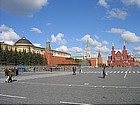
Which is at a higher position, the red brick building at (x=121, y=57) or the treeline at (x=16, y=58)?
the treeline at (x=16, y=58)

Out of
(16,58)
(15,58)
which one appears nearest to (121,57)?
(16,58)

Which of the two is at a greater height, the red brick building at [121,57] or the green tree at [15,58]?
the green tree at [15,58]

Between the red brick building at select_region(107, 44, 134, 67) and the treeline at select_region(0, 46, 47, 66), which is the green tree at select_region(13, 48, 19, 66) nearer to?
the treeline at select_region(0, 46, 47, 66)

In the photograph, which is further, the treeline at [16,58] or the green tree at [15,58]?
the green tree at [15,58]

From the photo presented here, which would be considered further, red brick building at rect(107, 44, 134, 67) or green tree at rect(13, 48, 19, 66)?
green tree at rect(13, 48, 19, 66)

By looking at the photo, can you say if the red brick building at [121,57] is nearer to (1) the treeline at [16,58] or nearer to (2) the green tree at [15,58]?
(1) the treeline at [16,58]

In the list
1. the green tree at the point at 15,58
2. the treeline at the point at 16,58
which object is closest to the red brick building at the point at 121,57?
the treeline at the point at 16,58

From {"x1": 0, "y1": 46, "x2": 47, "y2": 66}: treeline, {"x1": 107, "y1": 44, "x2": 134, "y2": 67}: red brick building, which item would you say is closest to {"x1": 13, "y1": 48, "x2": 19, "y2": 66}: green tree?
{"x1": 0, "y1": 46, "x2": 47, "y2": 66}: treeline

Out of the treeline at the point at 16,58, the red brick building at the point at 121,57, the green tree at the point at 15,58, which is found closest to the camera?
the red brick building at the point at 121,57

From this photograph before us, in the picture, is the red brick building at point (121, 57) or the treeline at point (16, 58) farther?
the treeline at point (16, 58)

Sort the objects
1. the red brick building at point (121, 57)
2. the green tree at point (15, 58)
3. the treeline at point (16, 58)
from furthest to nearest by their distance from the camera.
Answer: the green tree at point (15, 58) < the treeline at point (16, 58) < the red brick building at point (121, 57)
